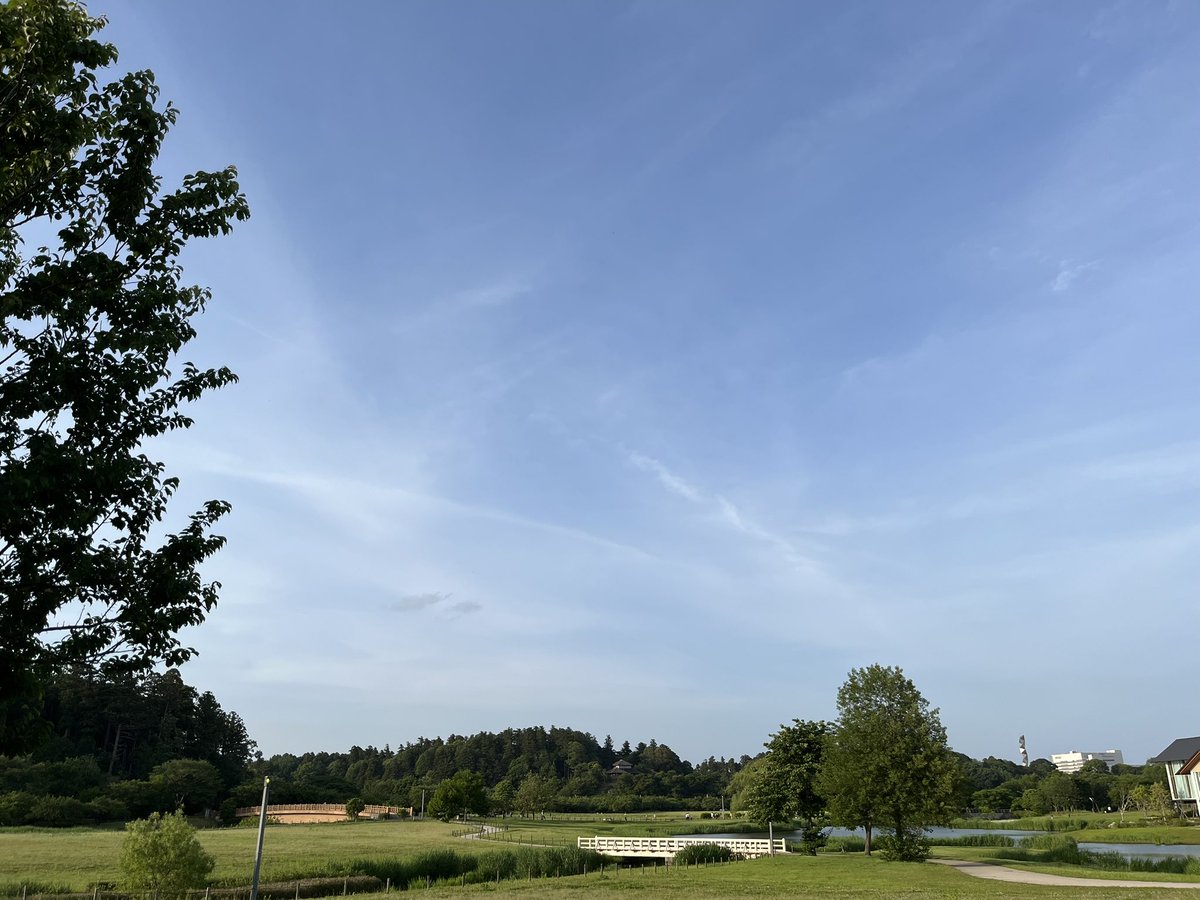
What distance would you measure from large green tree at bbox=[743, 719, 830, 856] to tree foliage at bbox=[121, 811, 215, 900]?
35.5 metres

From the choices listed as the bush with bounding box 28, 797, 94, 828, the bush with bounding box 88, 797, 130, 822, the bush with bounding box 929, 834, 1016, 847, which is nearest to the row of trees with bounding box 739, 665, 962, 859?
the bush with bounding box 929, 834, 1016, 847

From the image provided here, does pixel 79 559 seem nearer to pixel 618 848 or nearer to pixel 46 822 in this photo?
pixel 618 848

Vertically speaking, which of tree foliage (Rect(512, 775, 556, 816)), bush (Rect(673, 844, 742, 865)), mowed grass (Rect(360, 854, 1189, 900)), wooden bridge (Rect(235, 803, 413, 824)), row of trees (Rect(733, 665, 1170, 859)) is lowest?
wooden bridge (Rect(235, 803, 413, 824))

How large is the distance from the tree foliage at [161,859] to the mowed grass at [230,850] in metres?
10.9

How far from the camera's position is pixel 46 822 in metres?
74.9

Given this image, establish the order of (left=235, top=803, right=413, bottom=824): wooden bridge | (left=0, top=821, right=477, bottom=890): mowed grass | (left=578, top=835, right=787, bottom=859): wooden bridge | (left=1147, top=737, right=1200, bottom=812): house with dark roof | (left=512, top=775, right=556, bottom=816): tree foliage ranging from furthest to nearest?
1. (left=512, top=775, right=556, bottom=816): tree foliage
2. (left=235, top=803, right=413, bottom=824): wooden bridge
3. (left=1147, top=737, right=1200, bottom=812): house with dark roof
4. (left=578, top=835, right=787, bottom=859): wooden bridge
5. (left=0, top=821, right=477, bottom=890): mowed grass

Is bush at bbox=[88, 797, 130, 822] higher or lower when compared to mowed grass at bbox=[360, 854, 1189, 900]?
lower

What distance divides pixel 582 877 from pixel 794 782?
1681 centimetres

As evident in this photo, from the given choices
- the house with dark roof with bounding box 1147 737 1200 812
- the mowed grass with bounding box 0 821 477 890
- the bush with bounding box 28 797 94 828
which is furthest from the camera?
the house with dark roof with bounding box 1147 737 1200 812

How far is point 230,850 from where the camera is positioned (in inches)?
2124

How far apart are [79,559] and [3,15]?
589cm

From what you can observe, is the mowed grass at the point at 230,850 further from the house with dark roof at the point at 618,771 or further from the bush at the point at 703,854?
the house with dark roof at the point at 618,771

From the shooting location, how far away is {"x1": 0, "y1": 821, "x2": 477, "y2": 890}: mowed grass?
40.8 metres

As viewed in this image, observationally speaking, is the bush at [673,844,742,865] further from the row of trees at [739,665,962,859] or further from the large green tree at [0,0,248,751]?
the large green tree at [0,0,248,751]
